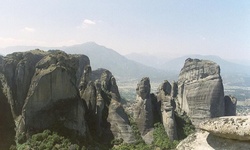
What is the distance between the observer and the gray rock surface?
525cm

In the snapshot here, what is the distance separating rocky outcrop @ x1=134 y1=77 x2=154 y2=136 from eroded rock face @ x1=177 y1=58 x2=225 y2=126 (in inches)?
316

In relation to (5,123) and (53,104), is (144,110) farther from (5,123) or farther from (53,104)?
(5,123)

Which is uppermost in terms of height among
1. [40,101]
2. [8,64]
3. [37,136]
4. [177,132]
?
[8,64]

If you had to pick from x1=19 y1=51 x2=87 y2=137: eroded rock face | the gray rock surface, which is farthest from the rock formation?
the gray rock surface

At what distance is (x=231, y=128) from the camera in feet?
16.9

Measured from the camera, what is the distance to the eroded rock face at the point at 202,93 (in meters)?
47.1

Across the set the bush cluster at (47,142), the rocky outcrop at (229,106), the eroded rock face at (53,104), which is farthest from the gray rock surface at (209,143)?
the rocky outcrop at (229,106)

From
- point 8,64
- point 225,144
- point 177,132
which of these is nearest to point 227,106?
point 177,132

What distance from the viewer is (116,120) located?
38688 millimetres

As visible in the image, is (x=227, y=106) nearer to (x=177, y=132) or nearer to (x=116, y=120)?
(x=177, y=132)

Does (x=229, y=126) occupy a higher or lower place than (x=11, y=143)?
higher

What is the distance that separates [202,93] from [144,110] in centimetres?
1060

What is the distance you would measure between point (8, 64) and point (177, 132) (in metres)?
25.9

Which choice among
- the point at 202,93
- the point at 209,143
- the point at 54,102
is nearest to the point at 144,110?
the point at 202,93
